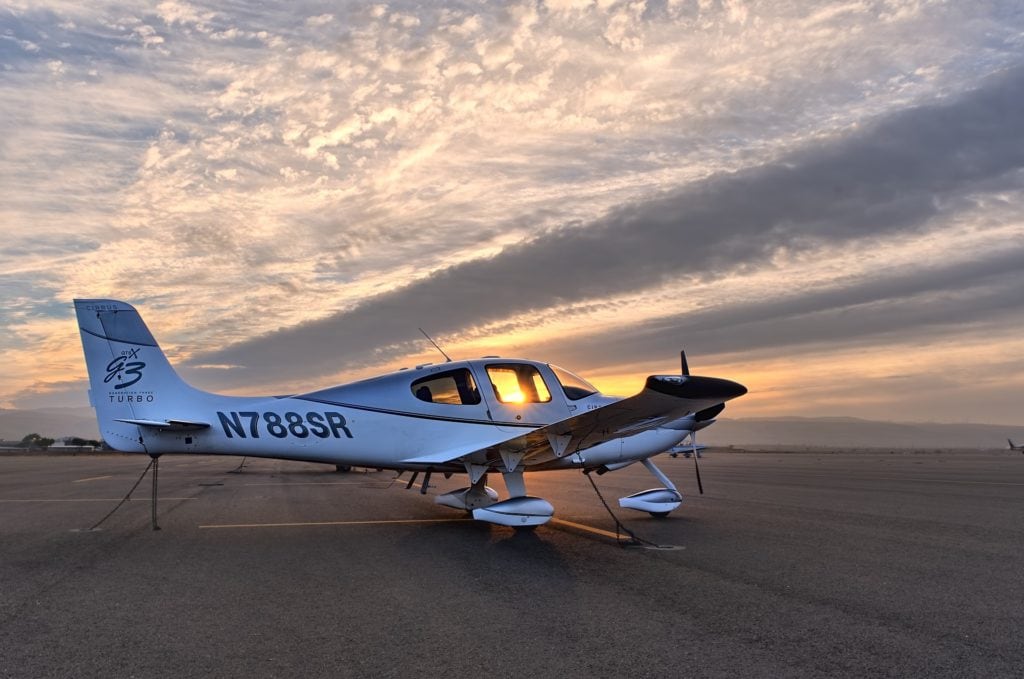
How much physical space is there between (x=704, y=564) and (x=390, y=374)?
20.4ft

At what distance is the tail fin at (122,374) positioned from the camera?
1130 centimetres

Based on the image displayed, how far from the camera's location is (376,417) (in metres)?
11.9

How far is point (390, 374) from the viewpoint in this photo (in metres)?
12.4

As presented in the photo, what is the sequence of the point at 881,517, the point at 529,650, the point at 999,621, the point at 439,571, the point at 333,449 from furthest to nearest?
the point at 881,517
the point at 333,449
the point at 439,571
the point at 999,621
the point at 529,650

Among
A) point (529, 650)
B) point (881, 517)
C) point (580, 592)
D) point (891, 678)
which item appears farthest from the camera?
point (881, 517)

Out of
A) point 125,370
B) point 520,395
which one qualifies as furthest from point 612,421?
point 125,370

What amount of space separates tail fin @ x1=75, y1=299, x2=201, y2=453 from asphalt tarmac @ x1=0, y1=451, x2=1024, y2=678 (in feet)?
5.62

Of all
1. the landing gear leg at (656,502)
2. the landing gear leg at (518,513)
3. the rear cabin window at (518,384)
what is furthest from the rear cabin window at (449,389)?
the landing gear leg at (656,502)

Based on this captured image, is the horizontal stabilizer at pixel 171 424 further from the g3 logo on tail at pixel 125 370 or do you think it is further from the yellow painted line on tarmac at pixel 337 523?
the yellow painted line on tarmac at pixel 337 523

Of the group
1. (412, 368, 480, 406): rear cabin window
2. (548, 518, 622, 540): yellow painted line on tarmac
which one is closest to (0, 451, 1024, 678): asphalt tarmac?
(548, 518, 622, 540): yellow painted line on tarmac

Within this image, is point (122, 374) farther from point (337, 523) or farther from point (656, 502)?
point (656, 502)

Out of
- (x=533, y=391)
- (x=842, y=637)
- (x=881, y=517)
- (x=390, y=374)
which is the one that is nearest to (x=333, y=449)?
(x=390, y=374)

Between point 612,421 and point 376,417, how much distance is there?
158 inches

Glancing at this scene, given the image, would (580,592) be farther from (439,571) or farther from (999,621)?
(999,621)
